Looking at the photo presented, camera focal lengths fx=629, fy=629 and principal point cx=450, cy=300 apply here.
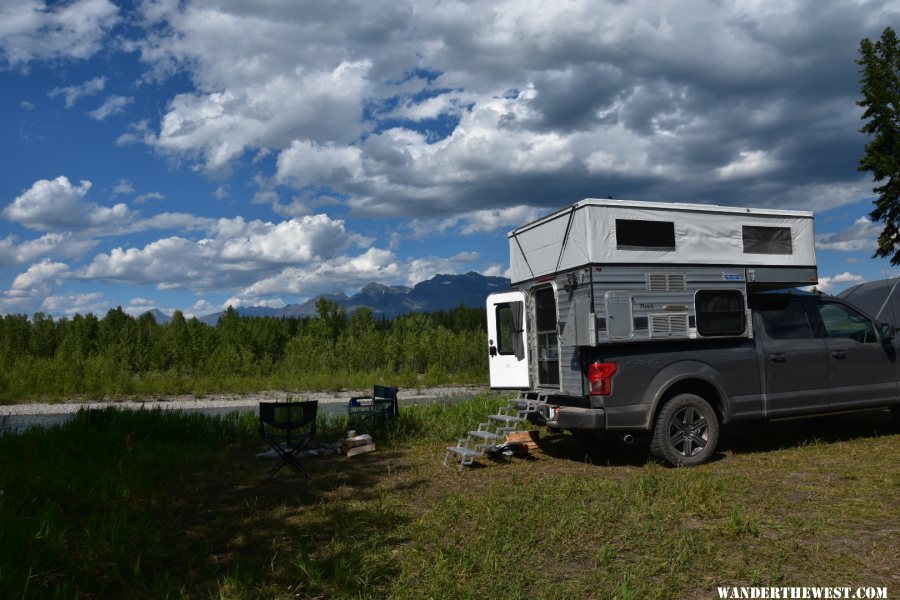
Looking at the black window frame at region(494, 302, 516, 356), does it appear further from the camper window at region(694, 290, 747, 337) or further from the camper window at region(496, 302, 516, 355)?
the camper window at region(694, 290, 747, 337)

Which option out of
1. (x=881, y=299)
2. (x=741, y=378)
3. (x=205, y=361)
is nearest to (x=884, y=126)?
(x=881, y=299)

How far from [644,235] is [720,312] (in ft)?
4.70

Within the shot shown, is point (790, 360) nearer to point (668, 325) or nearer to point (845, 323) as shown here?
point (845, 323)

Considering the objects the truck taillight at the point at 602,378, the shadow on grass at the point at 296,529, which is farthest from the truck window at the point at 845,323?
the shadow on grass at the point at 296,529

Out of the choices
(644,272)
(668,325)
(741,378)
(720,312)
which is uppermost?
(644,272)

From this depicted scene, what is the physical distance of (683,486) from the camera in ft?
20.0

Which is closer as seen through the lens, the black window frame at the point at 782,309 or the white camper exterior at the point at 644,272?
the white camper exterior at the point at 644,272

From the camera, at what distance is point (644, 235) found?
7.89 meters

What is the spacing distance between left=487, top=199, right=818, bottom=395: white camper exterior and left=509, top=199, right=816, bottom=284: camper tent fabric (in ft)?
0.04

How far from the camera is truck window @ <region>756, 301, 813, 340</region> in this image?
27.5 feet

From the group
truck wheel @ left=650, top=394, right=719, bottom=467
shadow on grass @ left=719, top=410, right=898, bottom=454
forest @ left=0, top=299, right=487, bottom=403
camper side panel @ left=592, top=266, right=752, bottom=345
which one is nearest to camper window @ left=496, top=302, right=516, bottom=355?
camper side panel @ left=592, top=266, right=752, bottom=345

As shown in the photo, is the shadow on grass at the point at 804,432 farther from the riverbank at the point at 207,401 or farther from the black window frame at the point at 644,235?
the riverbank at the point at 207,401

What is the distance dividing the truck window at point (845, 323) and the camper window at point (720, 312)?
143cm

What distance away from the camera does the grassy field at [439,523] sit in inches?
161
